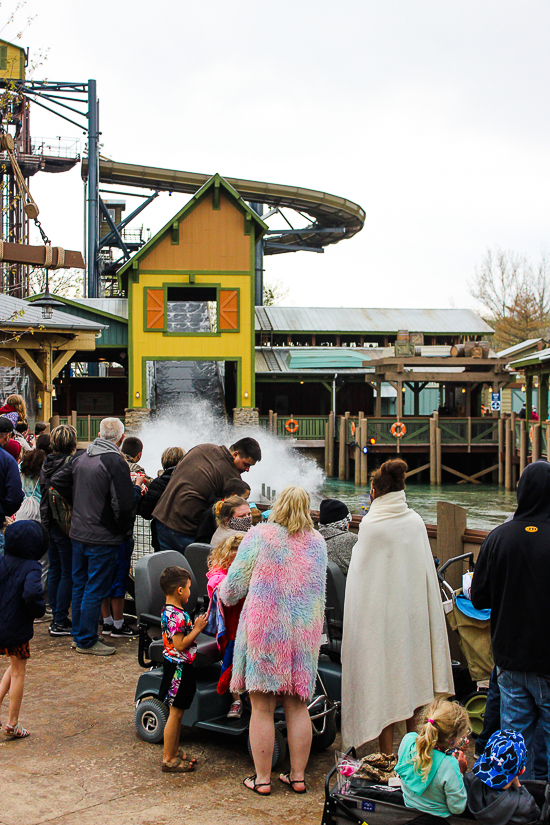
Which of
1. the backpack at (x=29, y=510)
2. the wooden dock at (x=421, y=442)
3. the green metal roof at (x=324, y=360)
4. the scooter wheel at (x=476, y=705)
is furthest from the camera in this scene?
the green metal roof at (x=324, y=360)

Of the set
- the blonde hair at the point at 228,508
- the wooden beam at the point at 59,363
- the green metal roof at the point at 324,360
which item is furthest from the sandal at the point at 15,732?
the green metal roof at the point at 324,360

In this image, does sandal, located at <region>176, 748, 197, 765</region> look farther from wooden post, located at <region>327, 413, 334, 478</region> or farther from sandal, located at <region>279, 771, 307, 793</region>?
wooden post, located at <region>327, 413, 334, 478</region>

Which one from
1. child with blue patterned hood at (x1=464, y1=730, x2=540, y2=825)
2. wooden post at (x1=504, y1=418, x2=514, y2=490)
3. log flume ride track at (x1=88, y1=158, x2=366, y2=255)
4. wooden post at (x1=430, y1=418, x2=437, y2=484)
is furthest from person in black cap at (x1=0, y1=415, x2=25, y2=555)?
log flume ride track at (x1=88, y1=158, x2=366, y2=255)

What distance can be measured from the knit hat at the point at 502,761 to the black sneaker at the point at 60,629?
429 cm

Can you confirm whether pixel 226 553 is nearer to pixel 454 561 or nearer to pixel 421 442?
pixel 454 561

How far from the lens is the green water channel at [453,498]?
22391 millimetres

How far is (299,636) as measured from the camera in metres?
3.84

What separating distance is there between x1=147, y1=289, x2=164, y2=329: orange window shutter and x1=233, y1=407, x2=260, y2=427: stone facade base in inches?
158

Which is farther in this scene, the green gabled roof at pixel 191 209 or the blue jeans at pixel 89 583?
the green gabled roof at pixel 191 209

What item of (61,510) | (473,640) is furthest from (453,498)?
(473,640)

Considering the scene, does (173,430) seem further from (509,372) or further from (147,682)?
(147,682)

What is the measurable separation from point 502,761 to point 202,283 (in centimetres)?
2610

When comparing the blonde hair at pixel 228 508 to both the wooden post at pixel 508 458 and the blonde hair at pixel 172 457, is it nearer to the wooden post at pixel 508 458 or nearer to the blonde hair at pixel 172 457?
the blonde hair at pixel 172 457

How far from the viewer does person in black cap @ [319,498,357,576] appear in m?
4.84
